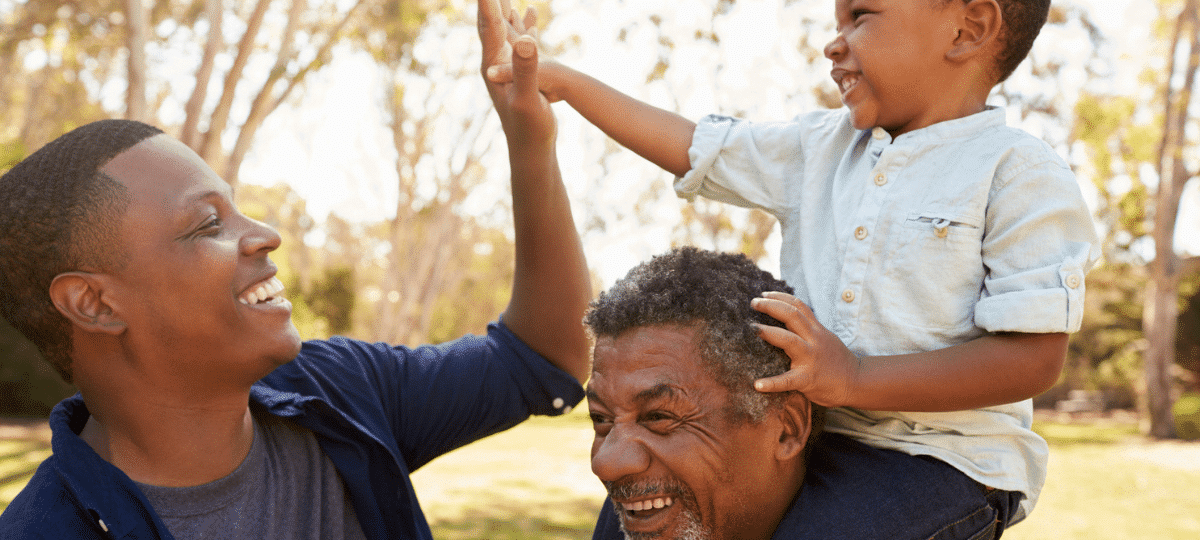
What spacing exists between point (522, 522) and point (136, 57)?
603 cm

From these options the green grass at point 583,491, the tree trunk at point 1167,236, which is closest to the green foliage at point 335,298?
the green grass at point 583,491

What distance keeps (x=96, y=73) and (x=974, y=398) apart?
928 inches

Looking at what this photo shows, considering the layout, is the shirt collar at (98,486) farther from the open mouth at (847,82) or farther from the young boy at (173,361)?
the open mouth at (847,82)

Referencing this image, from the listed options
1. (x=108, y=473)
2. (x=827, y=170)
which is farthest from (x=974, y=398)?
(x=108, y=473)

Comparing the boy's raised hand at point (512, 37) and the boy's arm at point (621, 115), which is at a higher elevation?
the boy's raised hand at point (512, 37)

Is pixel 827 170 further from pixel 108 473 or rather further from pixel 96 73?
pixel 96 73

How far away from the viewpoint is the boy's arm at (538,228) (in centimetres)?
266

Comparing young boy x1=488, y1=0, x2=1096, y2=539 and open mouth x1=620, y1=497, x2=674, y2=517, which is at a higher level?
young boy x1=488, y1=0, x2=1096, y2=539

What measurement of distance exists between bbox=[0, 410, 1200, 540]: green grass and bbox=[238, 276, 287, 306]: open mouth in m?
6.81

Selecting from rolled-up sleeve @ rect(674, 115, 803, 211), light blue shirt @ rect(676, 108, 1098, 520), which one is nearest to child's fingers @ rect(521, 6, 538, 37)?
rolled-up sleeve @ rect(674, 115, 803, 211)

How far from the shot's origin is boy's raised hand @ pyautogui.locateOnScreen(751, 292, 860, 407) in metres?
2.15

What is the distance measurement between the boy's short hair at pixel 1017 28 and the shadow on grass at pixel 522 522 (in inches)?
292

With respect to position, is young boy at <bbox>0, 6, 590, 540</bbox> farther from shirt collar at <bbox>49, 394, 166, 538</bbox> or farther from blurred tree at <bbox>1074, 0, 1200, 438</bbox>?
blurred tree at <bbox>1074, 0, 1200, 438</bbox>

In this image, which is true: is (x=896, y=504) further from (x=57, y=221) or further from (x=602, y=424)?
(x=57, y=221)
